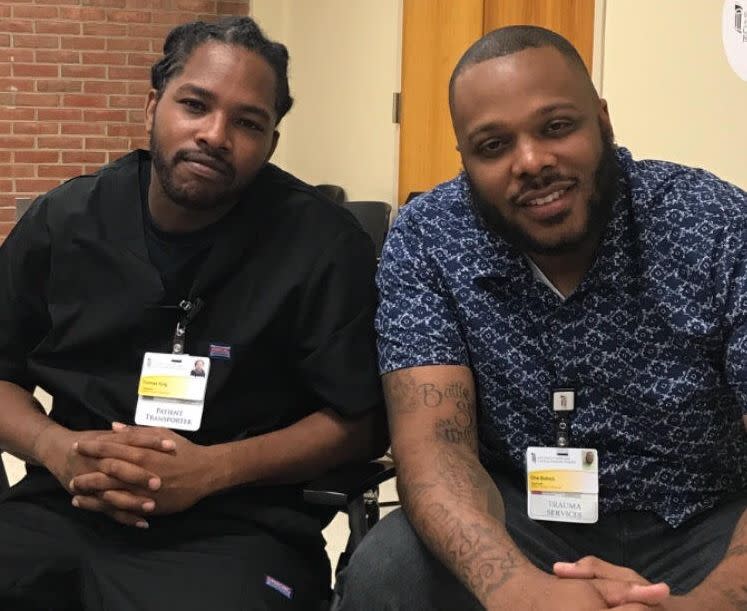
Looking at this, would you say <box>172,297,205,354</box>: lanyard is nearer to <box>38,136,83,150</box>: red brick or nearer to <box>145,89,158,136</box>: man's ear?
<box>145,89,158,136</box>: man's ear

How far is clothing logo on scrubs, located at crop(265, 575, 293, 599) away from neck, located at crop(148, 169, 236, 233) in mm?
684

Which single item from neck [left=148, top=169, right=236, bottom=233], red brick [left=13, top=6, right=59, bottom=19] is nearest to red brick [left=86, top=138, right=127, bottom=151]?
red brick [left=13, top=6, right=59, bottom=19]

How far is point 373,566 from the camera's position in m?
1.53

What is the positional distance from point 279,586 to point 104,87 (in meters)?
4.96

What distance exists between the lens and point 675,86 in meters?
2.92

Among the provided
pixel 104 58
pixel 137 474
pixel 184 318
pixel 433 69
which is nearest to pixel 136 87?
pixel 104 58

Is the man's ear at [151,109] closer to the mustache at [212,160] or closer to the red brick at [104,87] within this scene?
the mustache at [212,160]

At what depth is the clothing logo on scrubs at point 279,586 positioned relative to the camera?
5.28 feet

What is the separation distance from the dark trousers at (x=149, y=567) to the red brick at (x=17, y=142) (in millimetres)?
4574

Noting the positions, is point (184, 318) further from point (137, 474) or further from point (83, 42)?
point (83, 42)

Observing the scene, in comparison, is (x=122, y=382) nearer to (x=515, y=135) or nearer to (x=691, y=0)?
(x=515, y=135)

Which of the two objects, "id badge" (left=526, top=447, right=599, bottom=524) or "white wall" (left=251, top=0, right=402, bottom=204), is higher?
"white wall" (left=251, top=0, right=402, bottom=204)

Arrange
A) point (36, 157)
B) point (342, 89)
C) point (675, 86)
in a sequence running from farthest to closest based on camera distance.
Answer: point (36, 157) → point (342, 89) → point (675, 86)

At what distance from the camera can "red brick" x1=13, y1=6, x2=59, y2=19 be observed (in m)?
5.80
